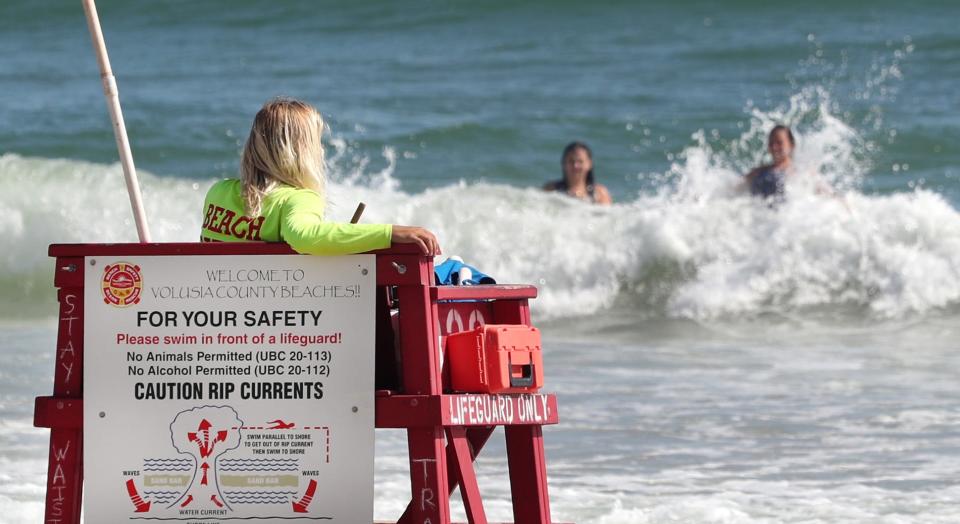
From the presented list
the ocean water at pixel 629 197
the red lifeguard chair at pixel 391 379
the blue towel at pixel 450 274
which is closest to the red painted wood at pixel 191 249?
the red lifeguard chair at pixel 391 379

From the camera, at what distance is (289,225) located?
4020 millimetres

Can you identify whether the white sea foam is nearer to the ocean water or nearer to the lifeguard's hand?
the ocean water

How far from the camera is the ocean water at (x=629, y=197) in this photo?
22.9ft

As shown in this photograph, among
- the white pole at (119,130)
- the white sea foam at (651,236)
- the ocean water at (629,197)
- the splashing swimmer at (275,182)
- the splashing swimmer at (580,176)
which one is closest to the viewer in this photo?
the splashing swimmer at (275,182)

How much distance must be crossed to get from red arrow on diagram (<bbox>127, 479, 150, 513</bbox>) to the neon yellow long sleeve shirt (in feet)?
2.23

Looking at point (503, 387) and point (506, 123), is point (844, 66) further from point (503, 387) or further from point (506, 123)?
point (503, 387)

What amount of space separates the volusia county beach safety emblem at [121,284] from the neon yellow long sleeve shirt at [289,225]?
1.00ft

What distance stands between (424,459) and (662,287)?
30.9ft

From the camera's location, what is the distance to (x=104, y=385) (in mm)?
4023

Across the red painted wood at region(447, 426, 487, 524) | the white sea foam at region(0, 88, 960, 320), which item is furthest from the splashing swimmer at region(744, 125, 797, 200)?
the red painted wood at region(447, 426, 487, 524)

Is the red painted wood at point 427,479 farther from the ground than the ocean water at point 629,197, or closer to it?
closer to it

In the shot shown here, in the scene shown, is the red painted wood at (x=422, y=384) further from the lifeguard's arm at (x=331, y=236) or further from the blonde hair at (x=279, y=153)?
the blonde hair at (x=279, y=153)

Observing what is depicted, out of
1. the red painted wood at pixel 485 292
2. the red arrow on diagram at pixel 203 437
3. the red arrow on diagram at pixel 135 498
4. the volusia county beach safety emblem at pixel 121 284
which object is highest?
the volusia county beach safety emblem at pixel 121 284

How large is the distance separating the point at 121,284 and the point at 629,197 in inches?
495
